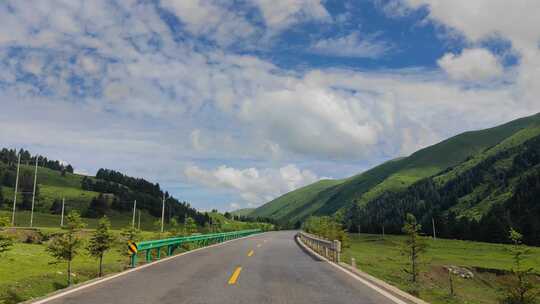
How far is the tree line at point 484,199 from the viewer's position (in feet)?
327

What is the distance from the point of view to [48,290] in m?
15.4

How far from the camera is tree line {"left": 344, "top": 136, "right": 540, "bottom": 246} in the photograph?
99625mm

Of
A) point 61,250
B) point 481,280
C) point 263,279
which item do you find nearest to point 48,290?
point 61,250

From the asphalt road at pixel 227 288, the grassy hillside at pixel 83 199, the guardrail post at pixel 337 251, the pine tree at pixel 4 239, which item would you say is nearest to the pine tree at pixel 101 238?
the asphalt road at pixel 227 288

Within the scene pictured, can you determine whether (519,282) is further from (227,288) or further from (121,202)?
(121,202)

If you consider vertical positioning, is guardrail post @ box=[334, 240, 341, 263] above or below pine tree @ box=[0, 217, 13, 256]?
below

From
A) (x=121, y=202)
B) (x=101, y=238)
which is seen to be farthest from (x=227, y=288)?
(x=121, y=202)

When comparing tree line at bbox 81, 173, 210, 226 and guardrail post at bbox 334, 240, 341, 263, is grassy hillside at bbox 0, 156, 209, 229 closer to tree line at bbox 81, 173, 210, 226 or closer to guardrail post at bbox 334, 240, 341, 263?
tree line at bbox 81, 173, 210, 226

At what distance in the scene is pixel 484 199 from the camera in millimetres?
154000

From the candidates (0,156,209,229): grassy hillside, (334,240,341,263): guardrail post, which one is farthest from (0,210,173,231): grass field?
(334,240,341,263): guardrail post

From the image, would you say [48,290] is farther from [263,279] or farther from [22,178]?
[22,178]

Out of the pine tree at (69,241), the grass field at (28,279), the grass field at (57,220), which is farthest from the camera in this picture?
the grass field at (57,220)

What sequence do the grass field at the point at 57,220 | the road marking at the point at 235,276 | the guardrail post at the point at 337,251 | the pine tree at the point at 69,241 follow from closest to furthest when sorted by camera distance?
the road marking at the point at 235,276 → the pine tree at the point at 69,241 → the guardrail post at the point at 337,251 → the grass field at the point at 57,220

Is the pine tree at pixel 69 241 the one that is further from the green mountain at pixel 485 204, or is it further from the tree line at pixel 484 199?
the green mountain at pixel 485 204
